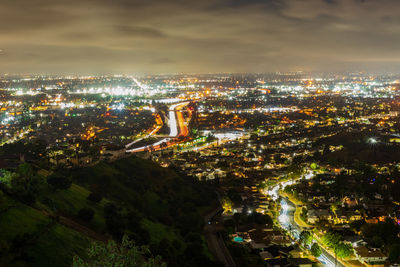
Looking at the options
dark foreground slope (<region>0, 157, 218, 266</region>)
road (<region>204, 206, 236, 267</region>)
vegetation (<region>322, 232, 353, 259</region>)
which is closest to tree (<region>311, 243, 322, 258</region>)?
vegetation (<region>322, 232, 353, 259</region>)

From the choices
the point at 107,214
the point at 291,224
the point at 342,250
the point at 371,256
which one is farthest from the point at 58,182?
the point at 371,256

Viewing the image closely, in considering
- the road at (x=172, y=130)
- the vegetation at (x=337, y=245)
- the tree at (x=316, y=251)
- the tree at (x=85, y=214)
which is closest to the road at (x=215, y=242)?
the tree at (x=316, y=251)

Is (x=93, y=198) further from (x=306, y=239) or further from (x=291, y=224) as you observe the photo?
(x=291, y=224)

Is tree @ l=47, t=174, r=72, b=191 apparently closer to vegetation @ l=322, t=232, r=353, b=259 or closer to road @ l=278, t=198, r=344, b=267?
road @ l=278, t=198, r=344, b=267

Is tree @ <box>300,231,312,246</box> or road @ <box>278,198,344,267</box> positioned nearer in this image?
road @ <box>278,198,344,267</box>

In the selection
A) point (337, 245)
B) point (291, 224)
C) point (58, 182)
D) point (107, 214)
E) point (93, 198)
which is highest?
point (58, 182)
